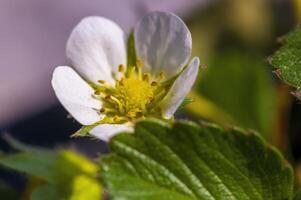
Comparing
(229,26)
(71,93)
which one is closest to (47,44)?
(229,26)

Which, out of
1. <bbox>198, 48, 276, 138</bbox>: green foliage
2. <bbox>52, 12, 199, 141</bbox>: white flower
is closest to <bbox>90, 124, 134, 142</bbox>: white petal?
<bbox>52, 12, 199, 141</bbox>: white flower

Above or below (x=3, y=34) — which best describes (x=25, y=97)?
below

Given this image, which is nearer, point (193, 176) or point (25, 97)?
point (193, 176)

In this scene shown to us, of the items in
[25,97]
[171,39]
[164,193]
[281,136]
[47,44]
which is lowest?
[25,97]

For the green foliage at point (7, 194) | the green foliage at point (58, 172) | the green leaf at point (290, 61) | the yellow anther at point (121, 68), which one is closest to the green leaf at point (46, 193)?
the green foliage at point (58, 172)

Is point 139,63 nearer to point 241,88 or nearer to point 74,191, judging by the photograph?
point 74,191

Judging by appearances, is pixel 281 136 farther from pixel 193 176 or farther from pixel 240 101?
pixel 193 176

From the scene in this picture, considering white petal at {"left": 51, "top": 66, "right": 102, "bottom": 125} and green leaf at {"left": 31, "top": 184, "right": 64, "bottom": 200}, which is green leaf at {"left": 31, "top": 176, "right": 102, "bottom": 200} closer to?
green leaf at {"left": 31, "top": 184, "right": 64, "bottom": 200}
